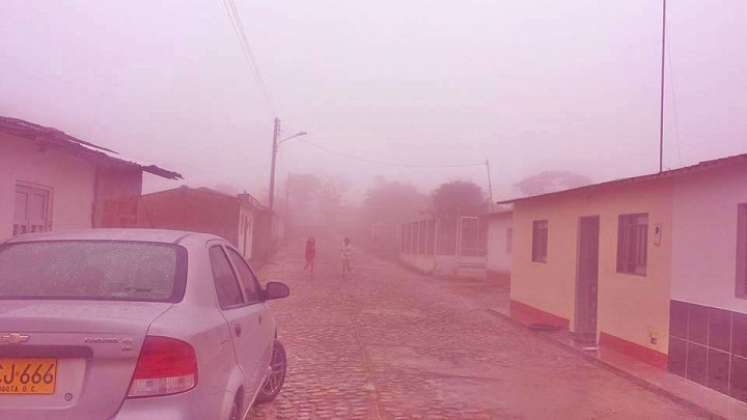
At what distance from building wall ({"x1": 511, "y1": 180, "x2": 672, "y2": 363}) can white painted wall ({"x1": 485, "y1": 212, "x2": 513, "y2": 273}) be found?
452 inches

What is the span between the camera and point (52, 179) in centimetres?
1040

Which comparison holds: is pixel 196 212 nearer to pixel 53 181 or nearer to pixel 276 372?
pixel 53 181

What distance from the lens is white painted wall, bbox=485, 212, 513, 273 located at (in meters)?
29.0

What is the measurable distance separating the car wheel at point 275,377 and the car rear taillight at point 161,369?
322cm

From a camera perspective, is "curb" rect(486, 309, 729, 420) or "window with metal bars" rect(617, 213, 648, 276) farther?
"window with metal bars" rect(617, 213, 648, 276)

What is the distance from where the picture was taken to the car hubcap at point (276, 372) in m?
6.86

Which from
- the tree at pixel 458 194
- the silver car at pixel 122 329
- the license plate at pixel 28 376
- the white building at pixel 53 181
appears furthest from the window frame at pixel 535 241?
the tree at pixel 458 194

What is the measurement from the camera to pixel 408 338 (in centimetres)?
1252

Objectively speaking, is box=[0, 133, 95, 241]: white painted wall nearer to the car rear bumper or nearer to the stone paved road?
the stone paved road

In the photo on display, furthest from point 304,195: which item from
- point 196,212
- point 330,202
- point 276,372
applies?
point 276,372

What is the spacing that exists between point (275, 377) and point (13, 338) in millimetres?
3918

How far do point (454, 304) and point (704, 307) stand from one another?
10940mm

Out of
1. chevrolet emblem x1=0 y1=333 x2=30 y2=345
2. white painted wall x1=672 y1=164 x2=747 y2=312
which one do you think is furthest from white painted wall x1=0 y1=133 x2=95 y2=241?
white painted wall x1=672 y1=164 x2=747 y2=312

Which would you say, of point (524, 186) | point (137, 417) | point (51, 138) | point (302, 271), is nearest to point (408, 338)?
point (51, 138)
